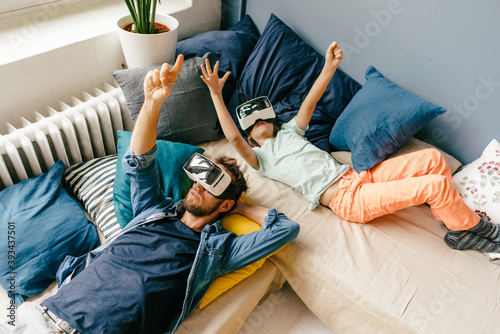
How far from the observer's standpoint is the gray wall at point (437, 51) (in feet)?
5.26

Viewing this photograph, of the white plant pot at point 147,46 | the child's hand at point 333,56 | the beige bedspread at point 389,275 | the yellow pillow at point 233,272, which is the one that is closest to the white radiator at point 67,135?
→ the white plant pot at point 147,46

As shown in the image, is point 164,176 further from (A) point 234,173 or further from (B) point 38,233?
(B) point 38,233

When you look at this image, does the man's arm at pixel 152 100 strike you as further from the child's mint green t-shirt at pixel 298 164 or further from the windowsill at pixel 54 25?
the windowsill at pixel 54 25

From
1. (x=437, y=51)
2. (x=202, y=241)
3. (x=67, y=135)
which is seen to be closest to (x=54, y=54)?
(x=67, y=135)

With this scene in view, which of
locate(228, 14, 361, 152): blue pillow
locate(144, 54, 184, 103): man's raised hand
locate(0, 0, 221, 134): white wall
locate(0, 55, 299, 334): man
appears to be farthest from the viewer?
locate(228, 14, 361, 152): blue pillow

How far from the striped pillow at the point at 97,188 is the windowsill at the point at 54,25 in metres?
0.59

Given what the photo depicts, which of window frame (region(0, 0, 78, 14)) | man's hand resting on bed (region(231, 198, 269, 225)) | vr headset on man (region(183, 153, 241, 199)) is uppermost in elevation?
A: window frame (region(0, 0, 78, 14))

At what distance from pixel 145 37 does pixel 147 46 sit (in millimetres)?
50

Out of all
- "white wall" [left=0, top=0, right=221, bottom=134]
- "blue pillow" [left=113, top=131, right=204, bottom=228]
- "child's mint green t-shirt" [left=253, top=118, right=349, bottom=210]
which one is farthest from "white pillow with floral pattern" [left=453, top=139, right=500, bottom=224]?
"white wall" [left=0, top=0, right=221, bottom=134]

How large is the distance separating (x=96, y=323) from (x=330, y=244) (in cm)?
96

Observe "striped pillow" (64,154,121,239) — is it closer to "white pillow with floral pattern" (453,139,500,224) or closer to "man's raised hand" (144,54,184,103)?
"man's raised hand" (144,54,184,103)

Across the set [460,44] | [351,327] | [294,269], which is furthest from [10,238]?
[460,44]

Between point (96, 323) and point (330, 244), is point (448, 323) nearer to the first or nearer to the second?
point (330, 244)

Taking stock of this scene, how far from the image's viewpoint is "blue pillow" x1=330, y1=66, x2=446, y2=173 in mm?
1679
